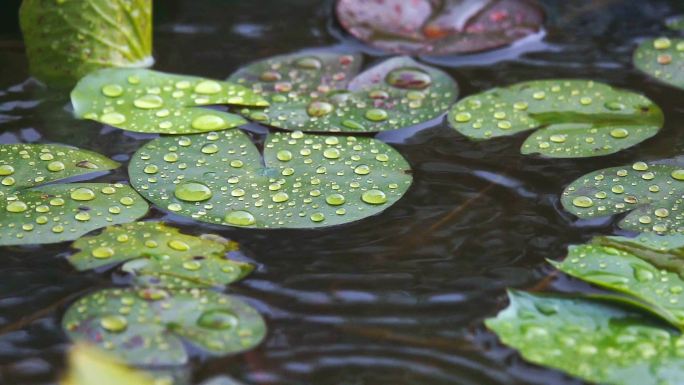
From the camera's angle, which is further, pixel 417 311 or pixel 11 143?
pixel 11 143

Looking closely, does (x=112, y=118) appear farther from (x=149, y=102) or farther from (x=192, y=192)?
(x=192, y=192)

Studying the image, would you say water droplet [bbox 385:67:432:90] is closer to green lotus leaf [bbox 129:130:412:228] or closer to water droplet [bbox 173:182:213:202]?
green lotus leaf [bbox 129:130:412:228]

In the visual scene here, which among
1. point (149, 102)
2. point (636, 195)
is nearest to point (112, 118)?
point (149, 102)

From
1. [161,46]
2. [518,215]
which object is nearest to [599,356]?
[518,215]

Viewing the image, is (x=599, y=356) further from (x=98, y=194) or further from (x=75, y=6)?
(x=75, y=6)

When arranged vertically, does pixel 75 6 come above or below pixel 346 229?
above

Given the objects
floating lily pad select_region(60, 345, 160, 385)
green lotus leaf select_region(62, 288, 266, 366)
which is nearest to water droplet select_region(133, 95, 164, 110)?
green lotus leaf select_region(62, 288, 266, 366)
